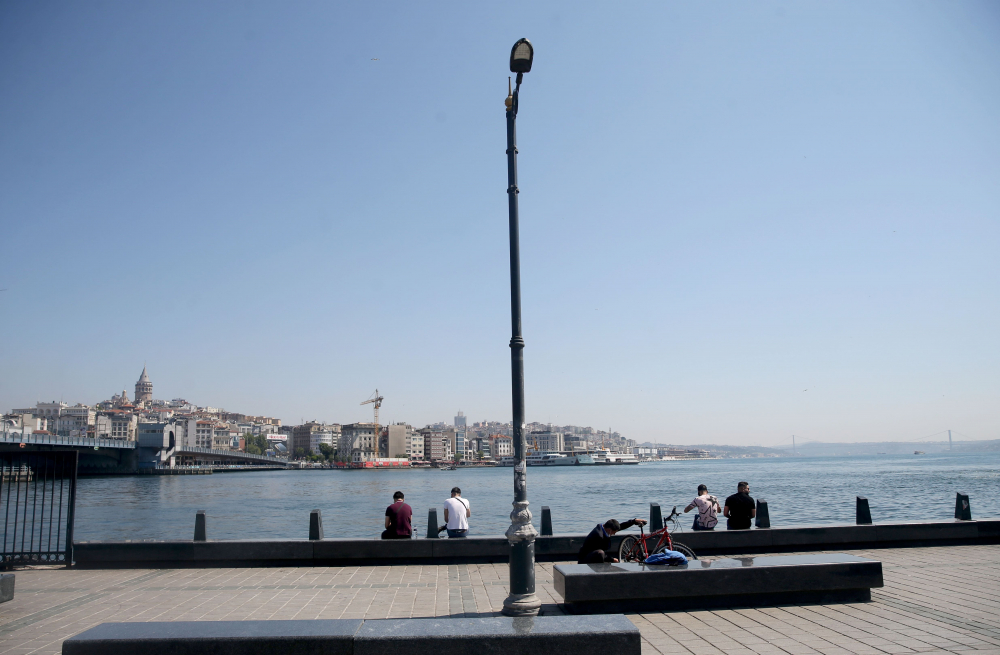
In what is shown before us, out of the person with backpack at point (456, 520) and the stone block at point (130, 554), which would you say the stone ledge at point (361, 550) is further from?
the person with backpack at point (456, 520)

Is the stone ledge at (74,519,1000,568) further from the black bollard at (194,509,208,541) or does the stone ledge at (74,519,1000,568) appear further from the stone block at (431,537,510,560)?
the black bollard at (194,509,208,541)

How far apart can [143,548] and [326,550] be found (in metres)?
3.28

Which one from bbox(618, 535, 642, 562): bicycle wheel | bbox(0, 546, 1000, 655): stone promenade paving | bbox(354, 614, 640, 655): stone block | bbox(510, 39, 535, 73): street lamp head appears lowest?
bbox(0, 546, 1000, 655): stone promenade paving

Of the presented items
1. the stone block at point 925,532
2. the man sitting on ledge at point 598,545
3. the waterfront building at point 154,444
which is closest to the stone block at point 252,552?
the man sitting on ledge at point 598,545

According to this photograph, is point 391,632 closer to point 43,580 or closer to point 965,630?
point 965,630

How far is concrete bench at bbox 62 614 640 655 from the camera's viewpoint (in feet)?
16.3

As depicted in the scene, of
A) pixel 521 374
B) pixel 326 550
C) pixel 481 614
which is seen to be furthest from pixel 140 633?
pixel 326 550

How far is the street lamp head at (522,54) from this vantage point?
327 inches

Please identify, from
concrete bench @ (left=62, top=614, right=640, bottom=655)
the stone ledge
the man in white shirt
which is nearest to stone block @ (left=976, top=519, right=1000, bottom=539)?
the stone ledge

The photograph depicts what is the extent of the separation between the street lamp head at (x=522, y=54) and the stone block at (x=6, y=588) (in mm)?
9455

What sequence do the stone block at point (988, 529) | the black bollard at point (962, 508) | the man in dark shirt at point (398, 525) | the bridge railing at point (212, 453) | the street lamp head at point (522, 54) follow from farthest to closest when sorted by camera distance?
the bridge railing at point (212, 453) < the black bollard at point (962, 508) < the stone block at point (988, 529) < the man in dark shirt at point (398, 525) < the street lamp head at point (522, 54)

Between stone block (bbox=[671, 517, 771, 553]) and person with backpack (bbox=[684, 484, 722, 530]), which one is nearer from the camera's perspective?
stone block (bbox=[671, 517, 771, 553])

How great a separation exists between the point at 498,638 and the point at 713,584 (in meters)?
4.07

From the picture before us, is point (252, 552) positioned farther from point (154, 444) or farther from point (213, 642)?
point (154, 444)
